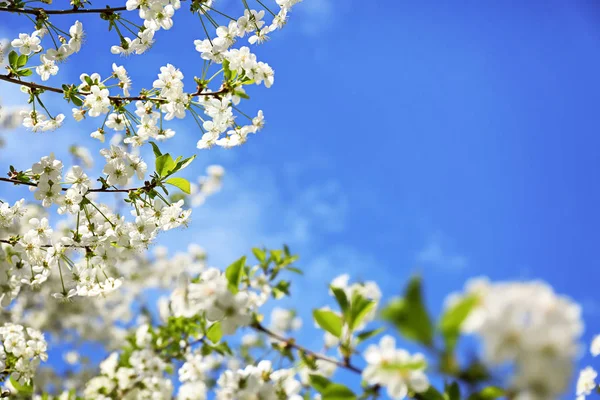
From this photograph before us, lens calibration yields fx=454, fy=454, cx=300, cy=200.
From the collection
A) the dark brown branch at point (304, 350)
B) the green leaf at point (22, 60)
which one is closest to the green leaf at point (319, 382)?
the dark brown branch at point (304, 350)

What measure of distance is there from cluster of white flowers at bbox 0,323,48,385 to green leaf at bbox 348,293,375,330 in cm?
249

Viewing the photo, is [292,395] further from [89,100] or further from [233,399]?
[89,100]

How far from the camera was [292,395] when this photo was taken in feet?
5.64

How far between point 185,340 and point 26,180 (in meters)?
1.68

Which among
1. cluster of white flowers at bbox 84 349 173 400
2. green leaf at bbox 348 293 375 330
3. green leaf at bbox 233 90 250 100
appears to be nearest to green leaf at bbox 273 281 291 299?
cluster of white flowers at bbox 84 349 173 400

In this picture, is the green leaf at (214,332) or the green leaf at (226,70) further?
the green leaf at (226,70)

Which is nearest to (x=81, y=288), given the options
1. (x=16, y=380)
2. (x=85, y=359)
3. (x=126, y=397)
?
(x=16, y=380)

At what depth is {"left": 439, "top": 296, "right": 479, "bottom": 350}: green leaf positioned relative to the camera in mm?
825

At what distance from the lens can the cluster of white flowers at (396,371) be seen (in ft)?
3.59

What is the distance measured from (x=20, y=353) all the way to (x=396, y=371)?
8.93 feet

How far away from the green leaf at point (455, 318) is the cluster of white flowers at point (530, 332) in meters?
0.02

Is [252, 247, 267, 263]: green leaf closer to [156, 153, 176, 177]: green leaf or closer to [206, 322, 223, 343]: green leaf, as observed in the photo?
[156, 153, 176, 177]: green leaf

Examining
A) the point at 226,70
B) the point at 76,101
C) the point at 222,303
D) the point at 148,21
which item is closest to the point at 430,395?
the point at 222,303

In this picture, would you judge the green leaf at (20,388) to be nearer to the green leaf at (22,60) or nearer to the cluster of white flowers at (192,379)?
the cluster of white flowers at (192,379)
